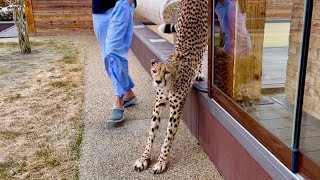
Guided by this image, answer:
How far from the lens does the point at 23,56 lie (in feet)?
24.4

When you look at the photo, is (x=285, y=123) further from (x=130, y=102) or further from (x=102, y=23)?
(x=130, y=102)

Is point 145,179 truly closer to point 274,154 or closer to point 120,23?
point 274,154

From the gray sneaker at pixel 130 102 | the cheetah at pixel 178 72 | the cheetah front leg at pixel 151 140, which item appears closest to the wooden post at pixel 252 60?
the cheetah at pixel 178 72

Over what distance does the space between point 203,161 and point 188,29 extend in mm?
1039

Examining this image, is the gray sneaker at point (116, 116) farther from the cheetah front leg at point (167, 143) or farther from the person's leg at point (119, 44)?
the cheetah front leg at point (167, 143)

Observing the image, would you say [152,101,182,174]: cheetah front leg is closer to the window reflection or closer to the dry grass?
the window reflection

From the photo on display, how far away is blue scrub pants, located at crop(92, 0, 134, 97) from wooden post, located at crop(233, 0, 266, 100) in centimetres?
131

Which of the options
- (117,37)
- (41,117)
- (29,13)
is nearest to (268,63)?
(117,37)

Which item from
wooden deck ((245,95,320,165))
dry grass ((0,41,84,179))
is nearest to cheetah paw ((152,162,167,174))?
dry grass ((0,41,84,179))

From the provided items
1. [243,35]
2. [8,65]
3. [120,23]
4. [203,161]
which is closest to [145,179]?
[203,161]

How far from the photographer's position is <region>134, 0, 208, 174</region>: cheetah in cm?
276

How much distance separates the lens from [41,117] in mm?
3900

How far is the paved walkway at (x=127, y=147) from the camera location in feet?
9.03

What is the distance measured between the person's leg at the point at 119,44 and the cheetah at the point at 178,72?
0.53m
